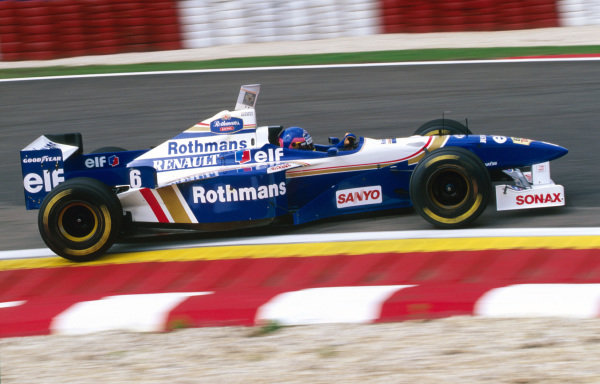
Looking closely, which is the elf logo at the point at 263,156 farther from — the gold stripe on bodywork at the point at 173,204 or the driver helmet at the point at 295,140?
the gold stripe on bodywork at the point at 173,204

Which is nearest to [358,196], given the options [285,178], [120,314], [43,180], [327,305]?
[285,178]

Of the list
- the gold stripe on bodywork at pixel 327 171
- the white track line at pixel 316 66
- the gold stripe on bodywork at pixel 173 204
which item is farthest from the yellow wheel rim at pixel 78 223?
the white track line at pixel 316 66

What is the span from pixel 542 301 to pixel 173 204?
3072 mm

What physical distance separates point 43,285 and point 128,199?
3.14 ft

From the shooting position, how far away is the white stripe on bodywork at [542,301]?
4.89 m

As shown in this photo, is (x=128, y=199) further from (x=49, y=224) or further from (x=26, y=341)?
(x=26, y=341)

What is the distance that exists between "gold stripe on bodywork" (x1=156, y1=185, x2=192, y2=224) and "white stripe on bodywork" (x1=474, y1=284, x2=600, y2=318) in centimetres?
267

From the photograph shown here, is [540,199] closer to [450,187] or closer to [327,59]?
[450,187]

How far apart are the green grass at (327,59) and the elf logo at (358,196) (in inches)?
261

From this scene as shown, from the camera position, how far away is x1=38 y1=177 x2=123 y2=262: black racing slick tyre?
6453mm

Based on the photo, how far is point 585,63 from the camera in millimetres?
12148

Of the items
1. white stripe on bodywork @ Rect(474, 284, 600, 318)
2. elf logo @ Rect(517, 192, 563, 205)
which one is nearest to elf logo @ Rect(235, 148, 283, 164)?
elf logo @ Rect(517, 192, 563, 205)

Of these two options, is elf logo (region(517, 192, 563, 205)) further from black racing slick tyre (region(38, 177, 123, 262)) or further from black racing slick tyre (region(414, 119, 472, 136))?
black racing slick tyre (region(38, 177, 123, 262))

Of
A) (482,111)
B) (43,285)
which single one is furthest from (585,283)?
(482,111)
